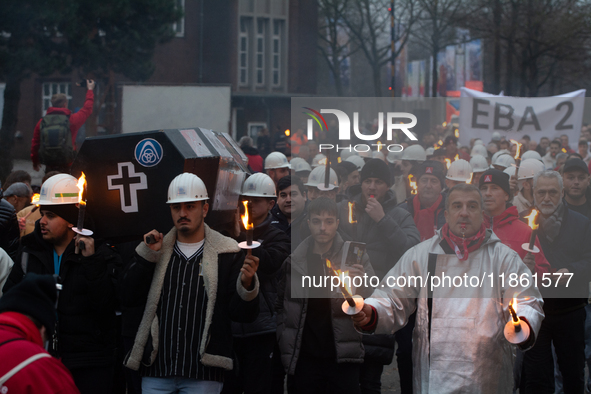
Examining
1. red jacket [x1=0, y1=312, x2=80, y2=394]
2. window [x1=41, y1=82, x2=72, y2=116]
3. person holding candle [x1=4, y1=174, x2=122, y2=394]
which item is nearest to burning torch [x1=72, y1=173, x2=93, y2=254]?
person holding candle [x1=4, y1=174, x2=122, y2=394]

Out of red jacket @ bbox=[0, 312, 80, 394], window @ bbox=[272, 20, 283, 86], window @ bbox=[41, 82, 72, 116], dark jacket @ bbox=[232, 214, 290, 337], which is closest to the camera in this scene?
red jacket @ bbox=[0, 312, 80, 394]

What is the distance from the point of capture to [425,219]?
4.81 meters

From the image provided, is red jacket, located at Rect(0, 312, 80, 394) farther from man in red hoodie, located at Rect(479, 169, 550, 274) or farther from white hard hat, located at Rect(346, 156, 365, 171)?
man in red hoodie, located at Rect(479, 169, 550, 274)

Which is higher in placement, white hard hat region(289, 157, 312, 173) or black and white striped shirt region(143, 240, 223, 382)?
white hard hat region(289, 157, 312, 173)

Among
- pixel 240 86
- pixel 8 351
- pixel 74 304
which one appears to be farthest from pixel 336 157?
pixel 240 86

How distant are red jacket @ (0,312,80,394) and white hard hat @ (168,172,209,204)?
1517 millimetres

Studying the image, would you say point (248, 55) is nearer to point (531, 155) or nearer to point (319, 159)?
point (531, 155)

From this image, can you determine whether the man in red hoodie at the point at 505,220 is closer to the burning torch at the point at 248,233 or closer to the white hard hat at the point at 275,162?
the burning torch at the point at 248,233

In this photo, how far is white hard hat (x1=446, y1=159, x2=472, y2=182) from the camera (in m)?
4.74

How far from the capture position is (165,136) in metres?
4.59

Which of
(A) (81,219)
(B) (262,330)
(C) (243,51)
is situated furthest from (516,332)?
(C) (243,51)

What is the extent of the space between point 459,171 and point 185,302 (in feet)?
6.75

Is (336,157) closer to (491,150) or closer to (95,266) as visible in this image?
(95,266)

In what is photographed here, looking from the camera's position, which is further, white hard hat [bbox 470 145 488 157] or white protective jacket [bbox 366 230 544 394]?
white hard hat [bbox 470 145 488 157]
